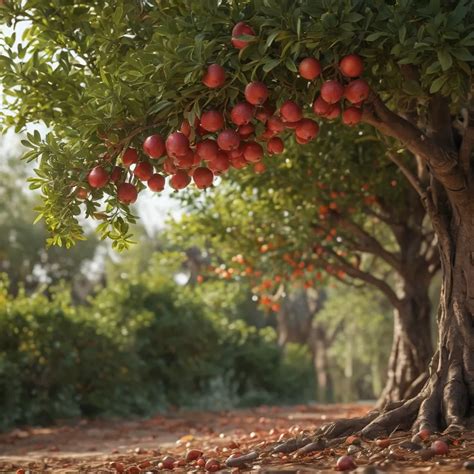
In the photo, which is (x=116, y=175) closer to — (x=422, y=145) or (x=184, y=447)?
(x=422, y=145)

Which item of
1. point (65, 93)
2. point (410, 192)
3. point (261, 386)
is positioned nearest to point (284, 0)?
point (65, 93)

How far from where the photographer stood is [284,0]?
431 cm

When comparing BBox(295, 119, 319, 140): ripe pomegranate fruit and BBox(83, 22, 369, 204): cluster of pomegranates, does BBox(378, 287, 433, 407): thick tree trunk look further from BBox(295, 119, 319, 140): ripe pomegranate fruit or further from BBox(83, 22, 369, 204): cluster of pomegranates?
BBox(295, 119, 319, 140): ripe pomegranate fruit

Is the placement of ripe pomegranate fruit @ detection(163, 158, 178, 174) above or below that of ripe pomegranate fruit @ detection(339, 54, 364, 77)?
below

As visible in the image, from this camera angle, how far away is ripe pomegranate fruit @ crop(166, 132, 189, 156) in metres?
4.52

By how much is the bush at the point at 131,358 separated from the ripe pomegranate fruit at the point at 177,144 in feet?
27.2

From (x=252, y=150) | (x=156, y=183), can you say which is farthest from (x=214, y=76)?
(x=156, y=183)

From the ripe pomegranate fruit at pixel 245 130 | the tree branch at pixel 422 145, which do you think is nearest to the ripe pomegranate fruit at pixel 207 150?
the ripe pomegranate fruit at pixel 245 130

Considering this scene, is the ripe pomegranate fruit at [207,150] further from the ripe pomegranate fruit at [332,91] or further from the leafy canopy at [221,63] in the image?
the ripe pomegranate fruit at [332,91]

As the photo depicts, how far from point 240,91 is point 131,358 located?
1021 cm

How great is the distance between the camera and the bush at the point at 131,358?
12.4m

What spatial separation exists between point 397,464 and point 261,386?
45.6 feet

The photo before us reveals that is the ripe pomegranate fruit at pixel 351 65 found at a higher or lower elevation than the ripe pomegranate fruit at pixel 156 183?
higher

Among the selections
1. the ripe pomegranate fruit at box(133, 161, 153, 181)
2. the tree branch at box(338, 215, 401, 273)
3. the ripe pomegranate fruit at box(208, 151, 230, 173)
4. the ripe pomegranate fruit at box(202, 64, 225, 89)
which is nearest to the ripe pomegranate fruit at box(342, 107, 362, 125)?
the ripe pomegranate fruit at box(208, 151, 230, 173)
